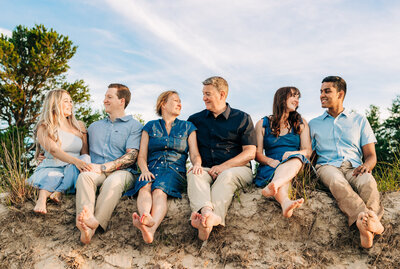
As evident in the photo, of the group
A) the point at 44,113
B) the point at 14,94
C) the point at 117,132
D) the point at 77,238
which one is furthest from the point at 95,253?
the point at 14,94

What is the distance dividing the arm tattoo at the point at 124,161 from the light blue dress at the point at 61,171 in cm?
34

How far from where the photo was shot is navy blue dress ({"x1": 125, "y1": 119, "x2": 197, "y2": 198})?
13.6 ft

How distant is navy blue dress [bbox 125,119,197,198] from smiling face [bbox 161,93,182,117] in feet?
0.42

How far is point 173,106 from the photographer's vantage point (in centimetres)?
466

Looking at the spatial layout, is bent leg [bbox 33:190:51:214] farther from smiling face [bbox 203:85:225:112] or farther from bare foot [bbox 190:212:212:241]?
smiling face [bbox 203:85:225:112]

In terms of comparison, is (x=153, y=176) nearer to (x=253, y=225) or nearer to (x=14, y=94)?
(x=253, y=225)

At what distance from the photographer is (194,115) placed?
16.2ft

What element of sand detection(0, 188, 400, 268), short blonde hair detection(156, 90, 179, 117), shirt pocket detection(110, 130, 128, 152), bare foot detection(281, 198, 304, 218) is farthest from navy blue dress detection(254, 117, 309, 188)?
shirt pocket detection(110, 130, 128, 152)

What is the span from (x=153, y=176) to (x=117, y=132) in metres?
1.03

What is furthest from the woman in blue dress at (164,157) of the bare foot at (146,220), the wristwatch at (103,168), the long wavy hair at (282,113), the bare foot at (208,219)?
the long wavy hair at (282,113)

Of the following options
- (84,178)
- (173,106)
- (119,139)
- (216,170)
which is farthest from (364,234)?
(119,139)

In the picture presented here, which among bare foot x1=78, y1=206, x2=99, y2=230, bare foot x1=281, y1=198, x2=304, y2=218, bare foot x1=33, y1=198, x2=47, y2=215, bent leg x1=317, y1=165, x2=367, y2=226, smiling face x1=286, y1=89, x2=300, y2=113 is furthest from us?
smiling face x1=286, y1=89, x2=300, y2=113

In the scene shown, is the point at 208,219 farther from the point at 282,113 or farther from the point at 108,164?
the point at 282,113

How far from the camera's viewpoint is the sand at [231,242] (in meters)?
3.68
